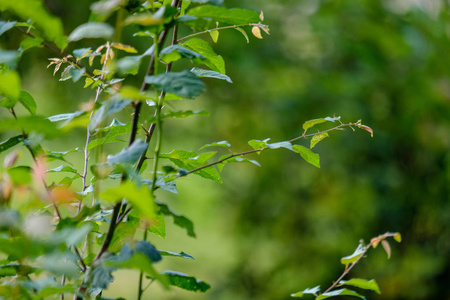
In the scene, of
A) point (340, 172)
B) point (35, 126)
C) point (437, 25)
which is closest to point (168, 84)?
point (35, 126)

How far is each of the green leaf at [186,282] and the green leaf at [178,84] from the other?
180mm

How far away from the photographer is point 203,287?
480 millimetres

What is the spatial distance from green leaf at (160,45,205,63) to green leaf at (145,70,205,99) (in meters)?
0.03

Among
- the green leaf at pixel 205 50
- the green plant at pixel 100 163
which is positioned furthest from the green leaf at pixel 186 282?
the green leaf at pixel 205 50

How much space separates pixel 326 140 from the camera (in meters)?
2.50

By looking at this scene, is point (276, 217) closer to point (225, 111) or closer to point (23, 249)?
point (225, 111)

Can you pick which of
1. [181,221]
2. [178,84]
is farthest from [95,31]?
[181,221]

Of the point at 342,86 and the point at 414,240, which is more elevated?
the point at 342,86

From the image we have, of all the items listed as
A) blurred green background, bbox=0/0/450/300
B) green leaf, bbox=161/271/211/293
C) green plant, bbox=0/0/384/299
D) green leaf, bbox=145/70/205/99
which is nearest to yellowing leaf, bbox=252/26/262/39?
green plant, bbox=0/0/384/299

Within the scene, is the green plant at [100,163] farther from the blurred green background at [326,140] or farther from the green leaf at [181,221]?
the blurred green background at [326,140]

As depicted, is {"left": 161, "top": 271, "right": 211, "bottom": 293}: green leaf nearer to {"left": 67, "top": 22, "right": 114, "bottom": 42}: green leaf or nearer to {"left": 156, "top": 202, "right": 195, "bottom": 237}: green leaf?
{"left": 156, "top": 202, "right": 195, "bottom": 237}: green leaf

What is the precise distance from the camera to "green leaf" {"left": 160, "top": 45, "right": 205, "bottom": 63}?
45 cm

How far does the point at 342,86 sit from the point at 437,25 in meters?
0.46

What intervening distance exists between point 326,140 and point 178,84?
2.14 metres
